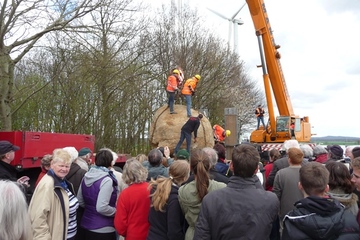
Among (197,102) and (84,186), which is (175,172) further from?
(197,102)

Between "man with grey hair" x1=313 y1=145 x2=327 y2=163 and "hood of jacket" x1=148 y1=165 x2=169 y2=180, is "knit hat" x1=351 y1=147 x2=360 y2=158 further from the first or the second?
"hood of jacket" x1=148 y1=165 x2=169 y2=180

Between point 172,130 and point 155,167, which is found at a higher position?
point 172,130

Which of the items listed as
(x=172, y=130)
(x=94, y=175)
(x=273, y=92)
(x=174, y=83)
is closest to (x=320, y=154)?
(x=94, y=175)

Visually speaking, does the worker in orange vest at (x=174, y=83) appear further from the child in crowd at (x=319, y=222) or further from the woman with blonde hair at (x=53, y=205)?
A: the child in crowd at (x=319, y=222)

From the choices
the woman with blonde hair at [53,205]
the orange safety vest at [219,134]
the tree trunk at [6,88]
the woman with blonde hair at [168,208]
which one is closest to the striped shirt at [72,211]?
the woman with blonde hair at [53,205]

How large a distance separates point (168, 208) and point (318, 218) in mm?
1378

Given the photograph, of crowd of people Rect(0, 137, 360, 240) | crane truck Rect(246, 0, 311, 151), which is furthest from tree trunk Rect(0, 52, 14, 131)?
crane truck Rect(246, 0, 311, 151)

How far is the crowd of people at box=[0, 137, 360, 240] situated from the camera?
2.65 m

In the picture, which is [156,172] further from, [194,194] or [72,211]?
[194,194]

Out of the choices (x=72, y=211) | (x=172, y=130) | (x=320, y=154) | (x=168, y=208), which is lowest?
(x=72, y=211)

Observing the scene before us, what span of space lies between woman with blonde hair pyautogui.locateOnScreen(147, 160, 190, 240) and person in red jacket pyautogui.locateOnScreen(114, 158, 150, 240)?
0.79 feet

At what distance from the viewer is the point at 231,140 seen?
1275cm

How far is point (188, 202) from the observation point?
11.1ft

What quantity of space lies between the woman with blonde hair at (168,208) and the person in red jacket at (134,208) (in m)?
0.24
